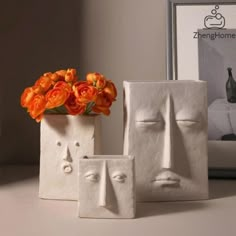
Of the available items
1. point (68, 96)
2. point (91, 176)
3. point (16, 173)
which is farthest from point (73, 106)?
point (16, 173)

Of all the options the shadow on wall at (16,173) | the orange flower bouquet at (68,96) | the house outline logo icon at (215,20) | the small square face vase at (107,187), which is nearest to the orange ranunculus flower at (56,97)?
the orange flower bouquet at (68,96)

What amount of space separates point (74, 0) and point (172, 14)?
0.21 metres

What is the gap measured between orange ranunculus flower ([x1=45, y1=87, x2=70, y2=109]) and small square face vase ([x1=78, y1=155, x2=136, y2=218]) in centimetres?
10

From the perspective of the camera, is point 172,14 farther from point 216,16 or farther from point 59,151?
point 59,151

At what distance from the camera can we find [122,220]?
616mm

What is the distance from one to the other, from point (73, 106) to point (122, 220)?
186 millimetres

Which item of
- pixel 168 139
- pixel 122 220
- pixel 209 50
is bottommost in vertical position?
pixel 122 220

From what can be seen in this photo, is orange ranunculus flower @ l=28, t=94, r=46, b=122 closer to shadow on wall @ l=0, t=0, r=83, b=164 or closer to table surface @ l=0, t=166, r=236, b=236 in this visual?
table surface @ l=0, t=166, r=236, b=236

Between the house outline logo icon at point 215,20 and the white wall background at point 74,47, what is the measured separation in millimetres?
90

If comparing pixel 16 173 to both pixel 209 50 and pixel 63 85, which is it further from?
pixel 209 50

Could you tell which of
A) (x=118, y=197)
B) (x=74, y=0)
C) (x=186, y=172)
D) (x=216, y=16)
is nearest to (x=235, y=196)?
(x=186, y=172)

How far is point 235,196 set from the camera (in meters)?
0.73

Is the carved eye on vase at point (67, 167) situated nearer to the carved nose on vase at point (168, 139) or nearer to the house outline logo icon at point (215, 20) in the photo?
the carved nose on vase at point (168, 139)

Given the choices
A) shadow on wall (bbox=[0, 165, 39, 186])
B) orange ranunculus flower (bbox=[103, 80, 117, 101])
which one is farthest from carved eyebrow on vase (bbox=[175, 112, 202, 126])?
shadow on wall (bbox=[0, 165, 39, 186])
